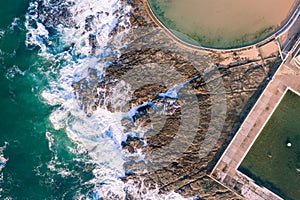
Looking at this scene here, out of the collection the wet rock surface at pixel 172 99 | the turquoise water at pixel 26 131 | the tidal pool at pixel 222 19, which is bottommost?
the turquoise water at pixel 26 131

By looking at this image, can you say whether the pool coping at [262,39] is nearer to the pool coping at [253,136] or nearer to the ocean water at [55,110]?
the pool coping at [253,136]

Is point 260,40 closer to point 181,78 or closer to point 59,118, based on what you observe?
point 181,78

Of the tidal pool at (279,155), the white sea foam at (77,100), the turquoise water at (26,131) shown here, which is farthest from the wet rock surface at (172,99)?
the turquoise water at (26,131)

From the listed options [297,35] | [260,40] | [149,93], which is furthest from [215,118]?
[297,35]

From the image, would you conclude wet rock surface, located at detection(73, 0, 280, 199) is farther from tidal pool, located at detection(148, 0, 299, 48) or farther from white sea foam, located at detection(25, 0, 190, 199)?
tidal pool, located at detection(148, 0, 299, 48)

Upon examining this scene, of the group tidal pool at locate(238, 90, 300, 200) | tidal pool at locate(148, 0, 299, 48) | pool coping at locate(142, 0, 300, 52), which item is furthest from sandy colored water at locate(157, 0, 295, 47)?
tidal pool at locate(238, 90, 300, 200)

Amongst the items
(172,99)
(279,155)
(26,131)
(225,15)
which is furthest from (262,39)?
(26,131)

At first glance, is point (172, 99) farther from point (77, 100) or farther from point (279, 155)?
point (279, 155)
